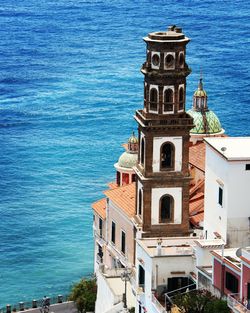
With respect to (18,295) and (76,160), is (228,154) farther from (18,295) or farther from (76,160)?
(76,160)

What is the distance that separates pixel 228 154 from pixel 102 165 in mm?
66641

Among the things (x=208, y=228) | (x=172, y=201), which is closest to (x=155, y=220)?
(x=172, y=201)

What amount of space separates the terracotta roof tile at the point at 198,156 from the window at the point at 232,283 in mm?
21073

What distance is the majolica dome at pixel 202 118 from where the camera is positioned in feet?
303

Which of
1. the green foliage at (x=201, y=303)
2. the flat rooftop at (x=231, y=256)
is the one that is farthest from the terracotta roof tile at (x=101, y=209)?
the green foliage at (x=201, y=303)

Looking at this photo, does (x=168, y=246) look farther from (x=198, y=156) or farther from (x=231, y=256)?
(x=198, y=156)

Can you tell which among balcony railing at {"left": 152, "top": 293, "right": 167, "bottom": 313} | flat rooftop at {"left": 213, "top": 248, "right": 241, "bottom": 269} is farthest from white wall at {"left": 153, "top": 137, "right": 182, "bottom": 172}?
flat rooftop at {"left": 213, "top": 248, "right": 241, "bottom": 269}

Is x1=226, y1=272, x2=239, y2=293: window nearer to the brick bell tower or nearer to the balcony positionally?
the balcony

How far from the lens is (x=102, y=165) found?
135m

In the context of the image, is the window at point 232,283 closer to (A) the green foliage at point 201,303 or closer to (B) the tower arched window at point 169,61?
(A) the green foliage at point 201,303

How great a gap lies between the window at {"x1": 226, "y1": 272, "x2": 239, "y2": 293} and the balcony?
1.45ft

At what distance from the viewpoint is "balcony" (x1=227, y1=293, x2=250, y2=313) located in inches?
2359

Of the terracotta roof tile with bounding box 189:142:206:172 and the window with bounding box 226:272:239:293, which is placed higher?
the terracotta roof tile with bounding box 189:142:206:172

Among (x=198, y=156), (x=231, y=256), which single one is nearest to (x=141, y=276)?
(x=231, y=256)
